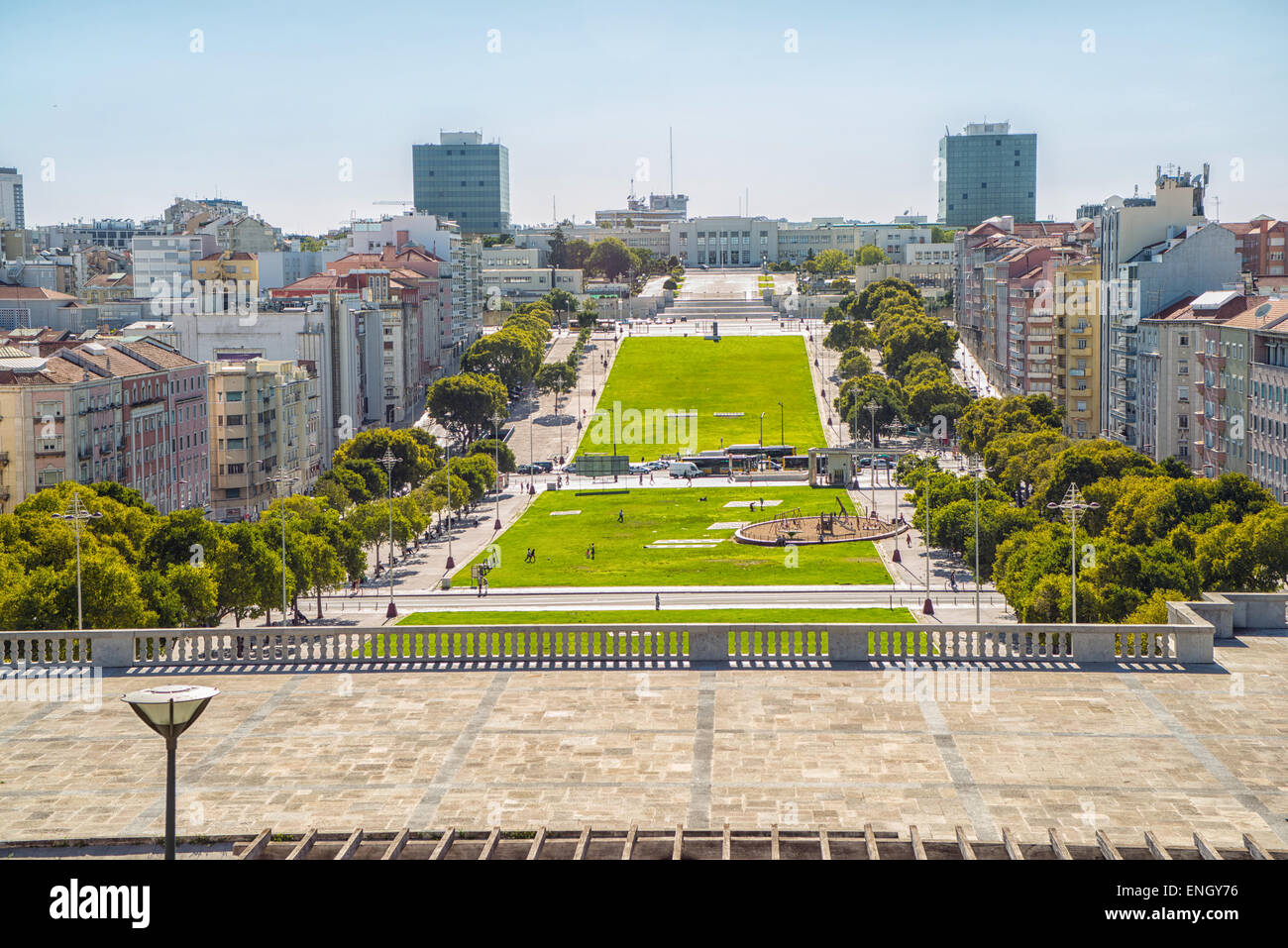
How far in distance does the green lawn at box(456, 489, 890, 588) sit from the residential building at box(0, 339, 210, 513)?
80.5 feet

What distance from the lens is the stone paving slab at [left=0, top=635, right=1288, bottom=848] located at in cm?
2298

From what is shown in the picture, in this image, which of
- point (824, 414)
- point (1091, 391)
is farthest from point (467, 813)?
point (824, 414)

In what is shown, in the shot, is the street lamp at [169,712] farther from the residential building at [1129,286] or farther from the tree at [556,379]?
the tree at [556,379]

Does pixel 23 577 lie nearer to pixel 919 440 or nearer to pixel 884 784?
pixel 884 784

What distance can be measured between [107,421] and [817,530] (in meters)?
49.0

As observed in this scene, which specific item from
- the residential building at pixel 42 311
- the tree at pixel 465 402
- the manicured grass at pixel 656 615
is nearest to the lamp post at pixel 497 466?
the tree at pixel 465 402

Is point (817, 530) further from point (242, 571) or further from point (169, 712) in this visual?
point (169, 712)

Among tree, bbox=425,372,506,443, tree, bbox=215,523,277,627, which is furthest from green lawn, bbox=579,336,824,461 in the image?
tree, bbox=215,523,277,627

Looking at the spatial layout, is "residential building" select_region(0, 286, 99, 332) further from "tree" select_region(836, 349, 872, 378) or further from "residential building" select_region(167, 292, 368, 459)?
"tree" select_region(836, 349, 872, 378)

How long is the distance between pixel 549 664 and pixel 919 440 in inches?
5179

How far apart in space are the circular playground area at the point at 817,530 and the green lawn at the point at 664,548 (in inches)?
52.9

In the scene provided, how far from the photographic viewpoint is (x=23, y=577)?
55688 millimetres
